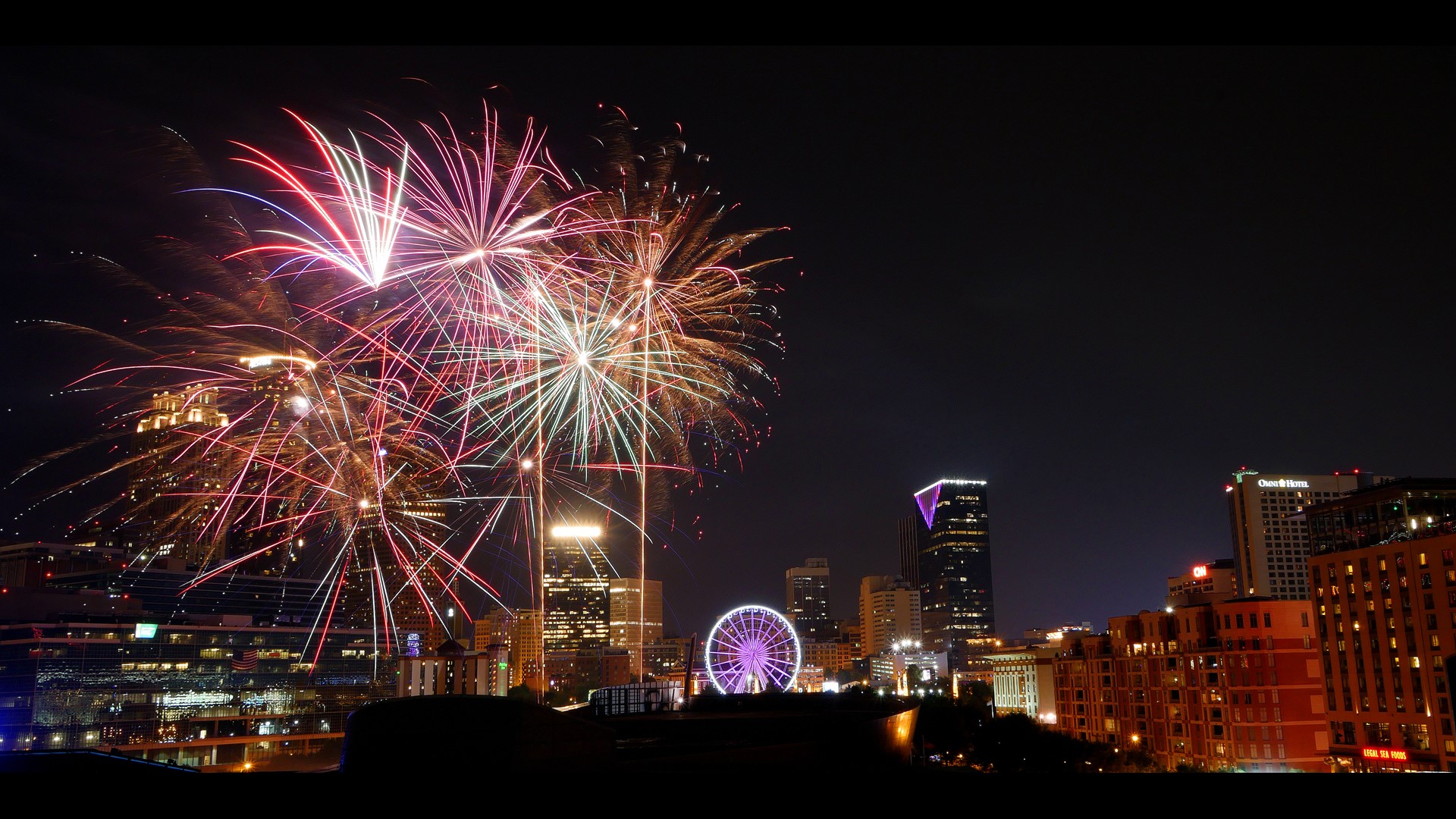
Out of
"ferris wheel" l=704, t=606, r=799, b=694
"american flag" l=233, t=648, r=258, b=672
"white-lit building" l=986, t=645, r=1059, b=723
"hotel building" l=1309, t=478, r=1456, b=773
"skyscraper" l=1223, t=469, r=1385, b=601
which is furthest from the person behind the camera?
"skyscraper" l=1223, t=469, r=1385, b=601

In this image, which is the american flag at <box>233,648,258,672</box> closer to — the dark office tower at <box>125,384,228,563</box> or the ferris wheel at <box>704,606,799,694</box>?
the dark office tower at <box>125,384,228,563</box>

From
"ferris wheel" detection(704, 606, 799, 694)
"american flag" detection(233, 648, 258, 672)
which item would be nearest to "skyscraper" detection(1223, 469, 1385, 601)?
"ferris wheel" detection(704, 606, 799, 694)

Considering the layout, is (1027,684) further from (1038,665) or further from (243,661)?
(243,661)

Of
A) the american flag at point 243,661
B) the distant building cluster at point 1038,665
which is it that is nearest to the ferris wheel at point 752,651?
the distant building cluster at point 1038,665

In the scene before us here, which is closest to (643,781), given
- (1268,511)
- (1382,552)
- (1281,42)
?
(1281,42)

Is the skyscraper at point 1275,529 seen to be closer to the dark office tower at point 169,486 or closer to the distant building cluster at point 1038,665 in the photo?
the distant building cluster at point 1038,665

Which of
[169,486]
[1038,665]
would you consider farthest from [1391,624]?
[169,486]
